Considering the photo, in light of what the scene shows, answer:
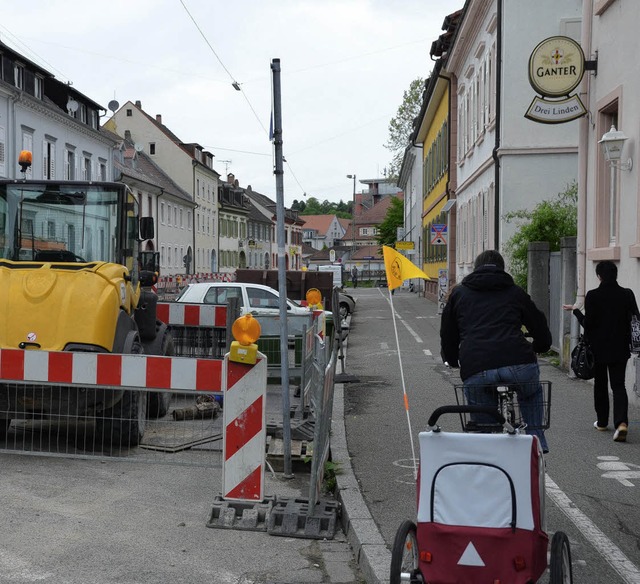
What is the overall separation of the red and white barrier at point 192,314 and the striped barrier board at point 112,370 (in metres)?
5.06

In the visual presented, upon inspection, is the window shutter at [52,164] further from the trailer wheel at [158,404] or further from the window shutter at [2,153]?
the trailer wheel at [158,404]

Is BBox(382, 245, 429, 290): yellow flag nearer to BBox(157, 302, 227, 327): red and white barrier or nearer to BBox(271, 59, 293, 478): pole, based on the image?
BBox(271, 59, 293, 478): pole

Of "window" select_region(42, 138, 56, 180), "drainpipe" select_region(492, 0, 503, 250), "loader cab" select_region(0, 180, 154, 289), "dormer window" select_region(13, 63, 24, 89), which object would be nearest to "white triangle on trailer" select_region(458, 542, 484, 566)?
"loader cab" select_region(0, 180, 154, 289)

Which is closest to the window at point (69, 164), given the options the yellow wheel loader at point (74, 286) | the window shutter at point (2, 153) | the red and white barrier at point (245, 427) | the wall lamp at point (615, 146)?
the window shutter at point (2, 153)

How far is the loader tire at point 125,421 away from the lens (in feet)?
28.1

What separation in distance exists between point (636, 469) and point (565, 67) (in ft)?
25.1

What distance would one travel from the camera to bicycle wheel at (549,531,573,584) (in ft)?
14.1

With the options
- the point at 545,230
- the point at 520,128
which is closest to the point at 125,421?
the point at 545,230

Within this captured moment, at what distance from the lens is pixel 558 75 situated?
46.2ft

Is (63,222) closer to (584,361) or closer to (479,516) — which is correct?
(584,361)

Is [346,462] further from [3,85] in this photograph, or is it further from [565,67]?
[3,85]

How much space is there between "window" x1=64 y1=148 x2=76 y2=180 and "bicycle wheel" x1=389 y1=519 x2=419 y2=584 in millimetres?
47623

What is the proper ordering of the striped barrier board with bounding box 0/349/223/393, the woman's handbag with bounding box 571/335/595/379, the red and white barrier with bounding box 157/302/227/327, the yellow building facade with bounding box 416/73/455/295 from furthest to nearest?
the yellow building facade with bounding box 416/73/455/295
the red and white barrier with bounding box 157/302/227/327
the woman's handbag with bounding box 571/335/595/379
the striped barrier board with bounding box 0/349/223/393

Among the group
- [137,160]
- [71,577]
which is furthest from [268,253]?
[71,577]
